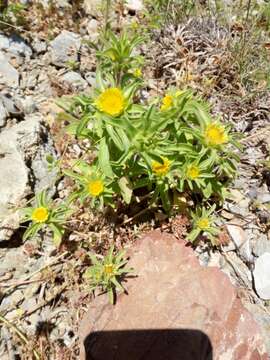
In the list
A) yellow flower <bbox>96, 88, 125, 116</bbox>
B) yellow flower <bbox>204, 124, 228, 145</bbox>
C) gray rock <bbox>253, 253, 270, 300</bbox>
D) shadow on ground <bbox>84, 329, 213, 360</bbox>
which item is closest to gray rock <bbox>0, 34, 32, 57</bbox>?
yellow flower <bbox>96, 88, 125, 116</bbox>

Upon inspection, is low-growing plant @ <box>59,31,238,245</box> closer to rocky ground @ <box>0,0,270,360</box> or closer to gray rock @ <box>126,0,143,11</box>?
rocky ground @ <box>0,0,270,360</box>

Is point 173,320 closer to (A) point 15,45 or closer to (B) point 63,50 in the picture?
(B) point 63,50

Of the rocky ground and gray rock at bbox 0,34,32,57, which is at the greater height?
gray rock at bbox 0,34,32,57

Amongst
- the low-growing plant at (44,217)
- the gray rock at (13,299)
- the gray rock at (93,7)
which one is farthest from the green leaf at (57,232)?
the gray rock at (93,7)

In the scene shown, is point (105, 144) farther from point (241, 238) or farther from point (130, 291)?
point (241, 238)

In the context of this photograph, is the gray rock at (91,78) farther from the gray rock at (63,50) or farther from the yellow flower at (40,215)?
the yellow flower at (40,215)

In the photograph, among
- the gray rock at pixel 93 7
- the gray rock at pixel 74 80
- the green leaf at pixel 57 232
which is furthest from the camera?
the gray rock at pixel 93 7

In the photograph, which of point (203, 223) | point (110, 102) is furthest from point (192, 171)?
point (110, 102)

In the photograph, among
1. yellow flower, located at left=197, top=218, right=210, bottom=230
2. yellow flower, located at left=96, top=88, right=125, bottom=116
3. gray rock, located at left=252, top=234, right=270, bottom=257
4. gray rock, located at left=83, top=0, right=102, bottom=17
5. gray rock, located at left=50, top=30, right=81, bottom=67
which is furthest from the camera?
gray rock, located at left=83, top=0, right=102, bottom=17
